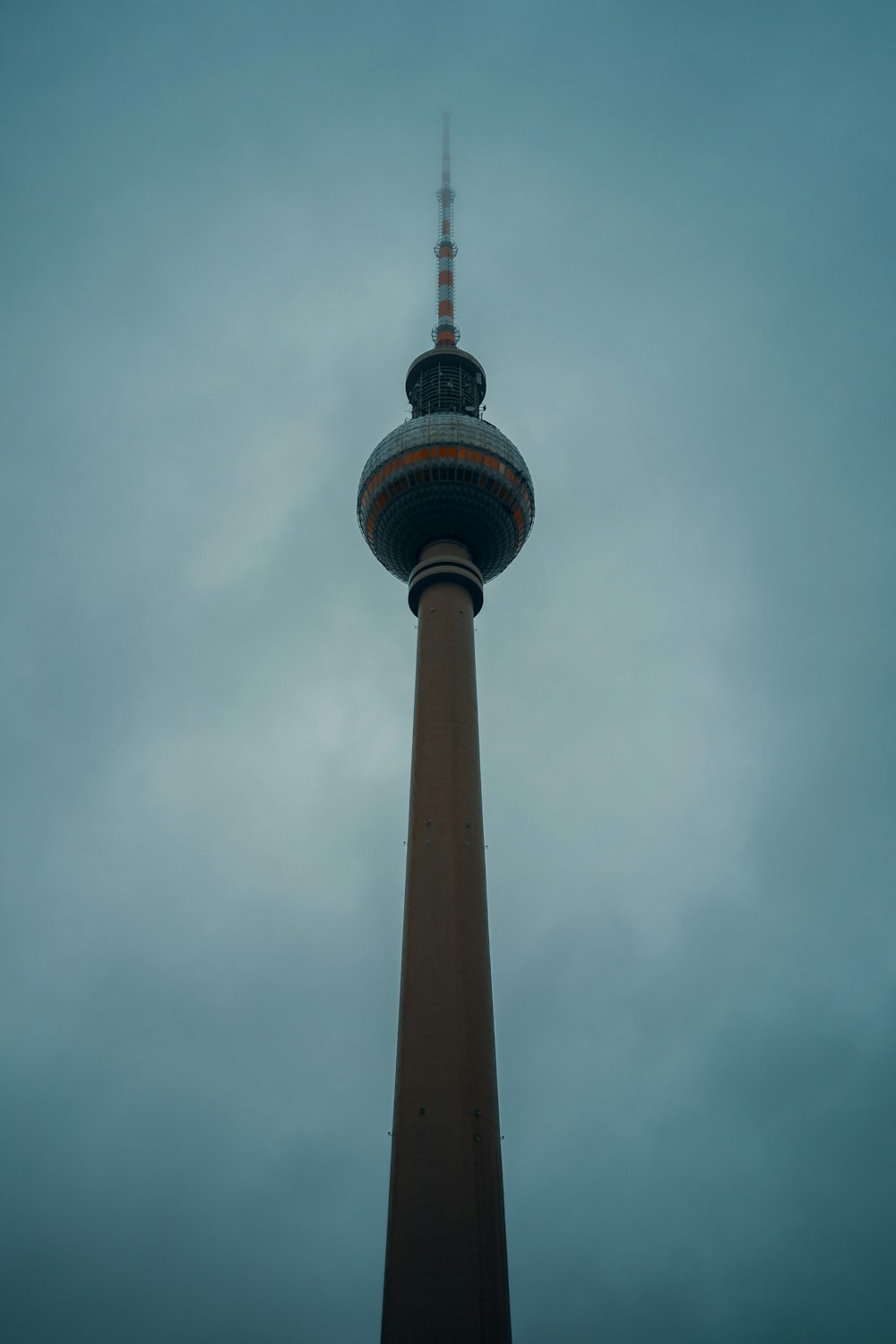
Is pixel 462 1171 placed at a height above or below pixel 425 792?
below

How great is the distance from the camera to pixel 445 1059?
186ft

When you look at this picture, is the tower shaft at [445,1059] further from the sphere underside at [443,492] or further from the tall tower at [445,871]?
the sphere underside at [443,492]

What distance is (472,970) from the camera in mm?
60625

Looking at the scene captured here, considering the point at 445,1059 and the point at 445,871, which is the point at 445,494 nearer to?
the point at 445,871

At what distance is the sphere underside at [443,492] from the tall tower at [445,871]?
12 centimetres

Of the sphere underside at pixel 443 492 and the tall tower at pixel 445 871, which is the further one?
the sphere underside at pixel 443 492

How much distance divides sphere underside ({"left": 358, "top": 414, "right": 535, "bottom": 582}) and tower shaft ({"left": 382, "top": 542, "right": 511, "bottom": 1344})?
35.0 feet

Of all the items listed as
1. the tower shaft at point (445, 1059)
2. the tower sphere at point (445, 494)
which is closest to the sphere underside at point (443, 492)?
the tower sphere at point (445, 494)

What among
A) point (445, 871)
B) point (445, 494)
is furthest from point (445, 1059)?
point (445, 494)

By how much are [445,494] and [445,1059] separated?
1753 inches

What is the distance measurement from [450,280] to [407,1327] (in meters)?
91.0

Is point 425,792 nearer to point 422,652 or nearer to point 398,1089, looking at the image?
point 422,652

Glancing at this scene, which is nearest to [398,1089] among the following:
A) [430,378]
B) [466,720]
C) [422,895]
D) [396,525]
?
[422,895]

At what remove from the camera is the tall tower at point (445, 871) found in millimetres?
50688
